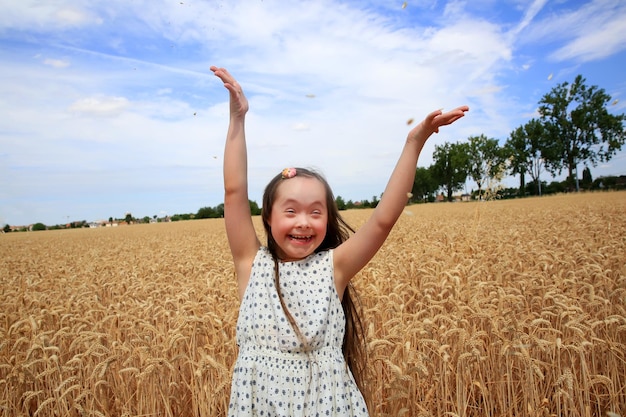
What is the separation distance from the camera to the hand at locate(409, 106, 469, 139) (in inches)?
87.5

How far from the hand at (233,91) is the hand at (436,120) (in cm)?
93

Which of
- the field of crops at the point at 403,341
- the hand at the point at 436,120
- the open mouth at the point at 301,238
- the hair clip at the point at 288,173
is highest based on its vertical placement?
the hand at the point at 436,120

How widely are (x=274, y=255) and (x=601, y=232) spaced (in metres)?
11.2

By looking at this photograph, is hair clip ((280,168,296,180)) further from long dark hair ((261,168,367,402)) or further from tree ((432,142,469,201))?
tree ((432,142,469,201))

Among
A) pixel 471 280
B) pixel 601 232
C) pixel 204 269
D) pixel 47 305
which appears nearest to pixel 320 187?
pixel 471 280

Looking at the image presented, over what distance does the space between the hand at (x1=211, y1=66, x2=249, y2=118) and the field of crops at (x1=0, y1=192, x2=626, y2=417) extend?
1.64 meters

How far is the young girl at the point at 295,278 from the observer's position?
2311 mm

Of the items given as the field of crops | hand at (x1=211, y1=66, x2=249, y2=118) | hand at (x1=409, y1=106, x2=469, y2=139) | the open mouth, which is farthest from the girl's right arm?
the field of crops

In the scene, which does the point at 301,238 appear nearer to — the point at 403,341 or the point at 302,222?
the point at 302,222

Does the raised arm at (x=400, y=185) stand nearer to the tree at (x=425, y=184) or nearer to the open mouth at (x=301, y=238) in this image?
the open mouth at (x=301, y=238)

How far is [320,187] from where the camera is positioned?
8.24 feet

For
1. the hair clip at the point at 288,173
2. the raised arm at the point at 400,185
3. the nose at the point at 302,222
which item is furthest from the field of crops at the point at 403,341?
the hair clip at the point at 288,173

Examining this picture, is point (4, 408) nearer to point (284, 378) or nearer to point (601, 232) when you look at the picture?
point (284, 378)

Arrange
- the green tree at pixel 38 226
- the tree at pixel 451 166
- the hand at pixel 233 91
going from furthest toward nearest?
the tree at pixel 451 166
the green tree at pixel 38 226
the hand at pixel 233 91
